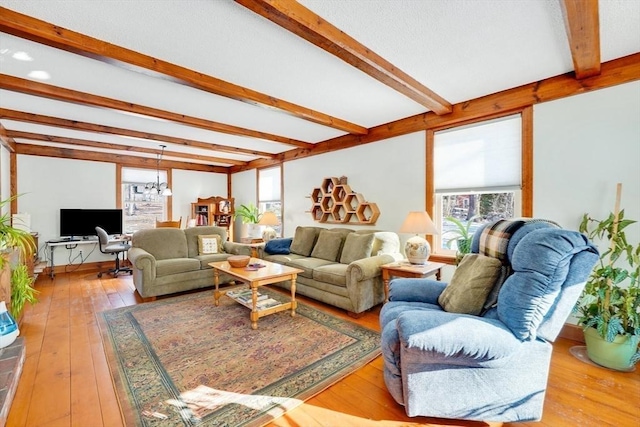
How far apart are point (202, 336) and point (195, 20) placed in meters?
2.54

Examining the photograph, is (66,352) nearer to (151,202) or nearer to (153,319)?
(153,319)

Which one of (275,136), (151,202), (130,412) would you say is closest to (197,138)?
(275,136)

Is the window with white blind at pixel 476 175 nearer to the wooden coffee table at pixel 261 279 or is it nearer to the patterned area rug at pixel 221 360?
the patterned area rug at pixel 221 360

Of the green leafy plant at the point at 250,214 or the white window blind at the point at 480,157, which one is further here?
the green leafy plant at the point at 250,214

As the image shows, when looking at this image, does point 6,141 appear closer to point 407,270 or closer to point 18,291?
point 18,291

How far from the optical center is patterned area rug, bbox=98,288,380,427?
1.74 meters

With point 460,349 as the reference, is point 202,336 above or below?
below

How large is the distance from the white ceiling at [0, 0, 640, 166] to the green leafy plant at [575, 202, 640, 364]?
144cm

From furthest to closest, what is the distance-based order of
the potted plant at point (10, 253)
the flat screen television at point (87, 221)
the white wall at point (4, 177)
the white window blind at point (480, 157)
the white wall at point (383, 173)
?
the flat screen television at point (87, 221) < the white wall at point (4, 177) < the white wall at point (383, 173) < the white window blind at point (480, 157) < the potted plant at point (10, 253)

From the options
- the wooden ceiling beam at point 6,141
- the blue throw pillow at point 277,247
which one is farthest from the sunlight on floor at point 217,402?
the wooden ceiling beam at point 6,141

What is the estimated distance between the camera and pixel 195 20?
187cm

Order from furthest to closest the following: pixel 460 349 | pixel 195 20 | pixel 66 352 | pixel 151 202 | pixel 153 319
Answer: pixel 151 202 → pixel 153 319 → pixel 66 352 → pixel 195 20 → pixel 460 349

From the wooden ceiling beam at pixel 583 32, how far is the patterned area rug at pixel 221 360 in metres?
2.61

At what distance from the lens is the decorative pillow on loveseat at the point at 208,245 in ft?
15.1
